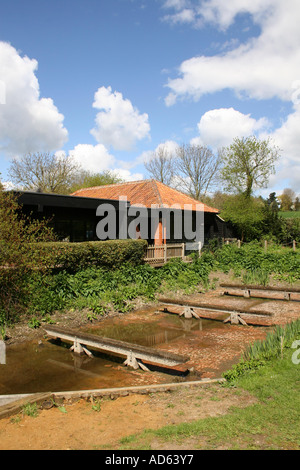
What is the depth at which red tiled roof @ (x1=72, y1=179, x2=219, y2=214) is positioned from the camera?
24163mm

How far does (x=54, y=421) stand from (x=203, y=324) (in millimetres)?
6970

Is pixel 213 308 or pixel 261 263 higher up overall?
pixel 261 263

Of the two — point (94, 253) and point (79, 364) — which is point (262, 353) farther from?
point (94, 253)

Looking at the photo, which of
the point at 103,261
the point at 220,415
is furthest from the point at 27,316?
the point at 220,415

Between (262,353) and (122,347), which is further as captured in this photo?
(122,347)

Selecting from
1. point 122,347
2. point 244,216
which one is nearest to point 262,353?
point 122,347

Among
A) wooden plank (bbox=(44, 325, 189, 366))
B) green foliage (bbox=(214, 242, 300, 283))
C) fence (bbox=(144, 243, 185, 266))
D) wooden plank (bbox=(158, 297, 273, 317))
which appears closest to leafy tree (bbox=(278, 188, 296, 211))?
green foliage (bbox=(214, 242, 300, 283))

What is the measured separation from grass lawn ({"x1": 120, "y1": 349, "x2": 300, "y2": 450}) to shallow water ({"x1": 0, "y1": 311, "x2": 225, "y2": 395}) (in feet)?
7.55

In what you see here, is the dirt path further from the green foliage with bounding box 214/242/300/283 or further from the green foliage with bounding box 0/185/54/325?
the green foliage with bounding box 214/242/300/283

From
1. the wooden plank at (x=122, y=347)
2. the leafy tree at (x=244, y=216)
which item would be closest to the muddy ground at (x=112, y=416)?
the wooden plank at (x=122, y=347)

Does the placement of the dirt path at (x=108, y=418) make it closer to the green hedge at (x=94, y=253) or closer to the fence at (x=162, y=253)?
the green hedge at (x=94, y=253)

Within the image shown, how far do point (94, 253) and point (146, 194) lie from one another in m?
11.4

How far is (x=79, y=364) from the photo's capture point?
7.58m

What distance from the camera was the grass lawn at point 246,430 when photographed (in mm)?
3712
